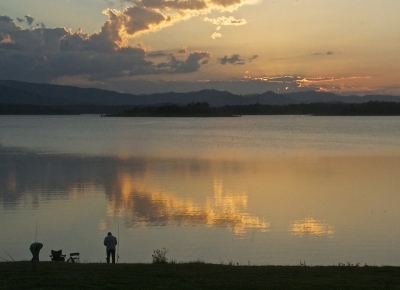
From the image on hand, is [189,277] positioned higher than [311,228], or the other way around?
[189,277]

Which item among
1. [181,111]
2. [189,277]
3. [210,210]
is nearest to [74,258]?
[189,277]

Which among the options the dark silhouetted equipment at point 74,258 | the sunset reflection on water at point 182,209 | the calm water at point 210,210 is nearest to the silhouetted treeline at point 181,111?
the calm water at point 210,210

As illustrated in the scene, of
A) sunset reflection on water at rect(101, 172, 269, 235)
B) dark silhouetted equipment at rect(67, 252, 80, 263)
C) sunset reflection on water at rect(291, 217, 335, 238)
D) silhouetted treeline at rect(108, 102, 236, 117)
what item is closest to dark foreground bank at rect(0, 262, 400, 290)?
dark silhouetted equipment at rect(67, 252, 80, 263)

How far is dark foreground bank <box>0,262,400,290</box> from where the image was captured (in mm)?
7605

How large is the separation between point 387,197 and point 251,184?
6399 millimetres

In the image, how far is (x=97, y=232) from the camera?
16.1 metres

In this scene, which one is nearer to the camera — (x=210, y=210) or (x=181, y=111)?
(x=210, y=210)

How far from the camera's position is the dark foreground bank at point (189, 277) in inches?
299

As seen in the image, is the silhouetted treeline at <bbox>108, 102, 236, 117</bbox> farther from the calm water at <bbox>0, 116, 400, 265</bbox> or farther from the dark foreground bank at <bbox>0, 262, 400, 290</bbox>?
the dark foreground bank at <bbox>0, 262, 400, 290</bbox>

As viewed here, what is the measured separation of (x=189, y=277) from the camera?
27.3ft

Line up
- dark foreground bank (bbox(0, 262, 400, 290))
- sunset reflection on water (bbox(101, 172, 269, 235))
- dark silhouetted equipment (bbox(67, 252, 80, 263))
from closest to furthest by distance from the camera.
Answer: dark foreground bank (bbox(0, 262, 400, 290)) < dark silhouetted equipment (bbox(67, 252, 80, 263)) < sunset reflection on water (bbox(101, 172, 269, 235))

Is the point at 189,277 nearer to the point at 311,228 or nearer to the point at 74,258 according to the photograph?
the point at 74,258

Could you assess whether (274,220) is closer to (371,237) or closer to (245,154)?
(371,237)

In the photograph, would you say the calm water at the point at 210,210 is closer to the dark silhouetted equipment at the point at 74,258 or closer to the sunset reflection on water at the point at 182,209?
the sunset reflection on water at the point at 182,209
